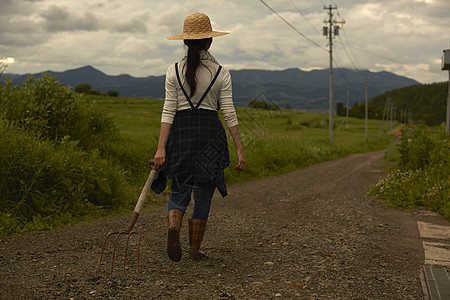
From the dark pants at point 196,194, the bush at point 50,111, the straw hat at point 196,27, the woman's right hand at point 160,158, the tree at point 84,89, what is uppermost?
the tree at point 84,89

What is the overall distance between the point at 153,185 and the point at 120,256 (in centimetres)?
93

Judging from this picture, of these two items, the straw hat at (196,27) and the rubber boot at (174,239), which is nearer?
the rubber boot at (174,239)

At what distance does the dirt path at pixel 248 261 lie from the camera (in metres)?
3.61

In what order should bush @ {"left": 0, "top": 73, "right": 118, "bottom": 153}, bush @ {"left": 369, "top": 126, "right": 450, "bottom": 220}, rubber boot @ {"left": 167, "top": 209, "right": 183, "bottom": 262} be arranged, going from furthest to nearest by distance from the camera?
bush @ {"left": 0, "top": 73, "right": 118, "bottom": 153}, bush @ {"left": 369, "top": 126, "right": 450, "bottom": 220}, rubber boot @ {"left": 167, "top": 209, "right": 183, "bottom": 262}

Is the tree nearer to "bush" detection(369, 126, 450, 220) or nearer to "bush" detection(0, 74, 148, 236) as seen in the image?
"bush" detection(0, 74, 148, 236)

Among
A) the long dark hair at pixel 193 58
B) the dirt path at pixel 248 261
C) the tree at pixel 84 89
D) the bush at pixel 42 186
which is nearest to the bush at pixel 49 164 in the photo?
the bush at pixel 42 186

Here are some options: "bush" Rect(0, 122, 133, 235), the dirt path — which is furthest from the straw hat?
"bush" Rect(0, 122, 133, 235)

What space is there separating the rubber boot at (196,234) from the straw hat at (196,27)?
1.93 meters

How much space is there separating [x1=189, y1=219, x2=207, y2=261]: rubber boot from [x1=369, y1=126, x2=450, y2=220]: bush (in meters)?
5.00

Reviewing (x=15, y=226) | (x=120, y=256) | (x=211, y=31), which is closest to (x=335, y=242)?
(x=120, y=256)

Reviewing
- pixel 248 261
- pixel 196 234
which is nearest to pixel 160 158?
pixel 196 234

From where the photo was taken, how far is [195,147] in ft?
14.1

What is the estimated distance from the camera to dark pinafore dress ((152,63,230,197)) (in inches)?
167

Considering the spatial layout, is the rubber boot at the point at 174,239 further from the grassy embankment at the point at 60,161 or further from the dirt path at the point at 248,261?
the grassy embankment at the point at 60,161
